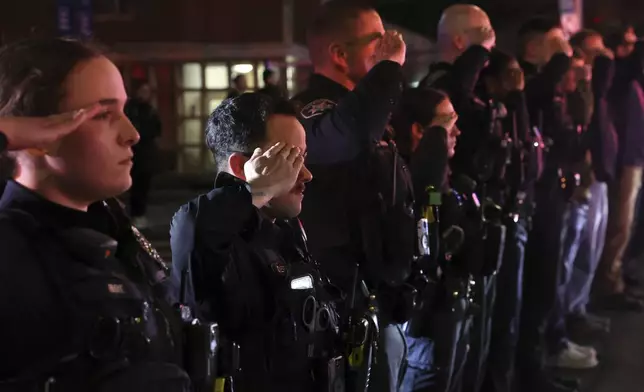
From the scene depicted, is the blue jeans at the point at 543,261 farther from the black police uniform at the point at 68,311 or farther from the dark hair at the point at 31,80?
the dark hair at the point at 31,80

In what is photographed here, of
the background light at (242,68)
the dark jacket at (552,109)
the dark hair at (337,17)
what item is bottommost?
the background light at (242,68)

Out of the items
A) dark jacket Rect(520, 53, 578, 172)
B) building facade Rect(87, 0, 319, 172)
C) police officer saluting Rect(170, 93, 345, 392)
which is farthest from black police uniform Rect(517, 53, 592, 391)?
building facade Rect(87, 0, 319, 172)

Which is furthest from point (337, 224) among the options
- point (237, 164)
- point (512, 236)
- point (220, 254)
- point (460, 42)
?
point (512, 236)

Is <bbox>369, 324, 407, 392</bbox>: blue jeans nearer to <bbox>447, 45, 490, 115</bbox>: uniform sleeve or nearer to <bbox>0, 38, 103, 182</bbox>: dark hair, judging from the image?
<bbox>447, 45, 490, 115</bbox>: uniform sleeve

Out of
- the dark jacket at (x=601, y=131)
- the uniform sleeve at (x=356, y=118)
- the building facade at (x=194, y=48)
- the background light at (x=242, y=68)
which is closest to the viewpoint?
the uniform sleeve at (x=356, y=118)

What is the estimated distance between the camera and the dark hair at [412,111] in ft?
8.64

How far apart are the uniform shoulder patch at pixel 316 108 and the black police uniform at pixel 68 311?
106 centimetres

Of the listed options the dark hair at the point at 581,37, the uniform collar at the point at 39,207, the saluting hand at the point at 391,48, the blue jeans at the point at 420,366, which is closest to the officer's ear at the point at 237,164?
the uniform collar at the point at 39,207

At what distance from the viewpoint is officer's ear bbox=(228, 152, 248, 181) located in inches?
64.2

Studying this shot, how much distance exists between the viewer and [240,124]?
164cm

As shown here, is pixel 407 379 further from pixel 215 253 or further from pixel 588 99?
pixel 588 99

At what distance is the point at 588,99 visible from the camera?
4258 millimetres

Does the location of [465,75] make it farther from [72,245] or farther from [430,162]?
[72,245]

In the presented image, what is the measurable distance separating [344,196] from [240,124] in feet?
1.90
